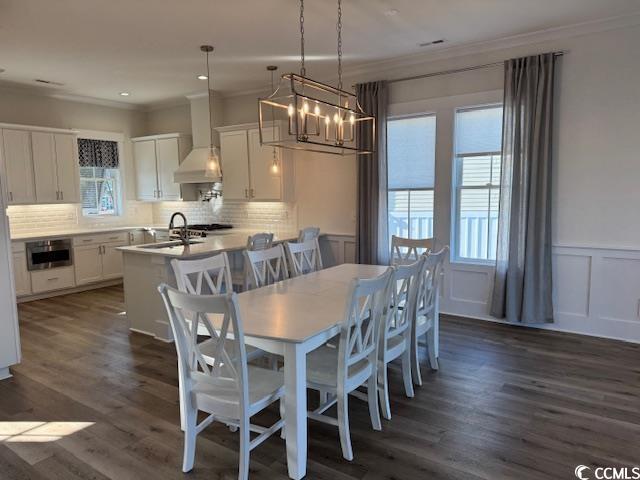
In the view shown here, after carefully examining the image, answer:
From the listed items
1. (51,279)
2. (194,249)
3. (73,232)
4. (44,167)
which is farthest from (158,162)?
(194,249)

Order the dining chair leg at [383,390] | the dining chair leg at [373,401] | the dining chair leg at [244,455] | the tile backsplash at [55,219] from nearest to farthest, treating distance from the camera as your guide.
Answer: the dining chair leg at [244,455] < the dining chair leg at [373,401] < the dining chair leg at [383,390] < the tile backsplash at [55,219]

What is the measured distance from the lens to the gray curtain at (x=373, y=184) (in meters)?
5.23

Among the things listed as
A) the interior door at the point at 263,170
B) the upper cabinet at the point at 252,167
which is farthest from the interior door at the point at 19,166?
the interior door at the point at 263,170

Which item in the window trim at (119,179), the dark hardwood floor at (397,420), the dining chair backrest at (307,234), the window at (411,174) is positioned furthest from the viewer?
the window trim at (119,179)

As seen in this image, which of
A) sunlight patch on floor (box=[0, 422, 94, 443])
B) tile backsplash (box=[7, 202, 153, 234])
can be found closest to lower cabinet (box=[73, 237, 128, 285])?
tile backsplash (box=[7, 202, 153, 234])

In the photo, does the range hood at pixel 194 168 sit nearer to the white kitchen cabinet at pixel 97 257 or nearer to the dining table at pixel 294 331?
the white kitchen cabinet at pixel 97 257

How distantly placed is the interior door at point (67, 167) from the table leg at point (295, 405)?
594 cm

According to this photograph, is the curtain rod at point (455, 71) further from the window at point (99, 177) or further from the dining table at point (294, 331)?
the window at point (99, 177)

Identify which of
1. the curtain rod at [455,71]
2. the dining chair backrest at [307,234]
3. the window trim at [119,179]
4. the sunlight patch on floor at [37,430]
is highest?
the curtain rod at [455,71]

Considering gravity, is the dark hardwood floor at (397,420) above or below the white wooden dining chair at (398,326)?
below

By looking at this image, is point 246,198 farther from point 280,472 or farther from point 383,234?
point 280,472

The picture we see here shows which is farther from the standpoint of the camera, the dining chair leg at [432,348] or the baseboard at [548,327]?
the baseboard at [548,327]

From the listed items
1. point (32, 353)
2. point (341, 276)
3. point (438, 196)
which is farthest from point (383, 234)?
point (32, 353)

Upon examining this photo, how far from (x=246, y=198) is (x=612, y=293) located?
15.1ft
